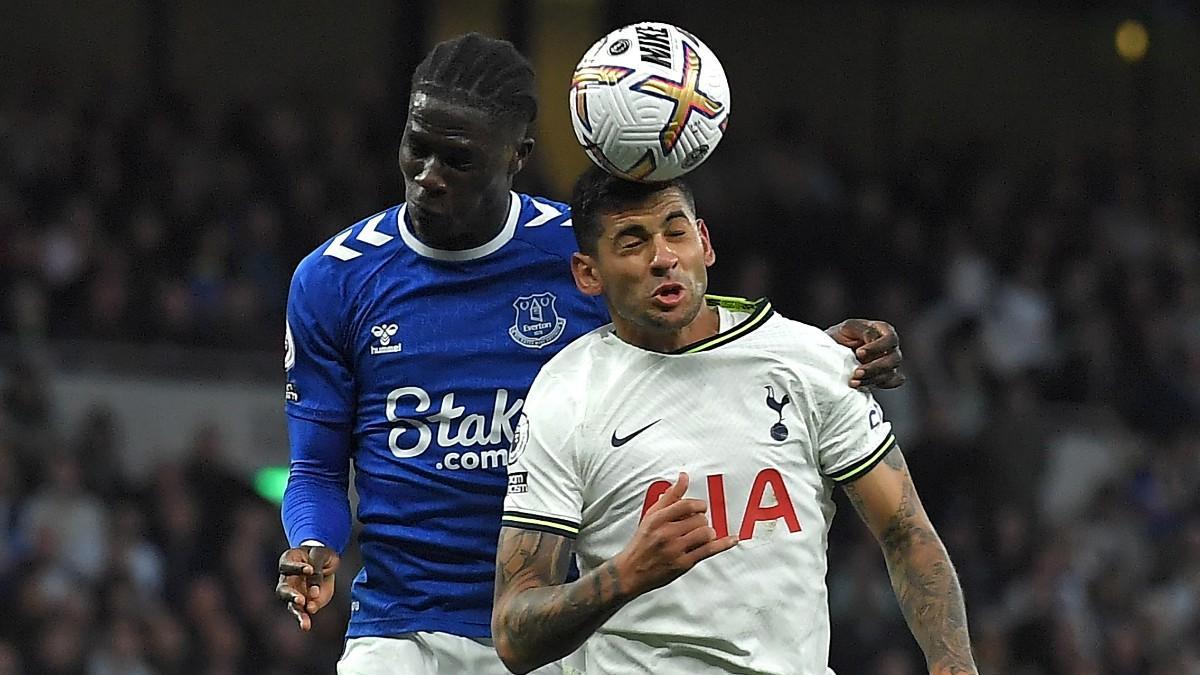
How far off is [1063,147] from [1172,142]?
1.11 meters

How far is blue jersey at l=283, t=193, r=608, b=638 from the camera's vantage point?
4984 millimetres

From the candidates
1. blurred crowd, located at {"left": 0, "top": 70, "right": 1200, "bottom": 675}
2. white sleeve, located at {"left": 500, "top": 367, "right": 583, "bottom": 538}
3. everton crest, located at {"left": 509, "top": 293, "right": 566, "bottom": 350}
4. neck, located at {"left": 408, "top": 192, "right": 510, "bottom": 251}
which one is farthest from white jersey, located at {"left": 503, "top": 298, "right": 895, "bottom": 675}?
blurred crowd, located at {"left": 0, "top": 70, "right": 1200, "bottom": 675}

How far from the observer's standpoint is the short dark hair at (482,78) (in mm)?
4883

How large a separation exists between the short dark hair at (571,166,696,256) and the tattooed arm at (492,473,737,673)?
63 centimetres

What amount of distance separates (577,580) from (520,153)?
4.28 ft

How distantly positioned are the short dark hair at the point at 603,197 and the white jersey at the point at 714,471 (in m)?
0.26

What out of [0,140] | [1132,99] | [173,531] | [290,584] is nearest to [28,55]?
[0,140]

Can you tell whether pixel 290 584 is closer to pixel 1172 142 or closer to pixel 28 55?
pixel 28 55

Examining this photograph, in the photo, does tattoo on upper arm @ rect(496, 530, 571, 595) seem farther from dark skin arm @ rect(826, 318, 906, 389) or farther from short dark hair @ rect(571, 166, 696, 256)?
dark skin arm @ rect(826, 318, 906, 389)

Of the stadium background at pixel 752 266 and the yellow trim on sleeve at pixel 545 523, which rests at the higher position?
the yellow trim on sleeve at pixel 545 523

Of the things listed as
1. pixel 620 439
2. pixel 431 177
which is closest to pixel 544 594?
pixel 620 439

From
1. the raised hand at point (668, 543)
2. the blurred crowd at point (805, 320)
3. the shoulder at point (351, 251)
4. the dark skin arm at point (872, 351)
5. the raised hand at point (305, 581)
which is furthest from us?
the blurred crowd at point (805, 320)

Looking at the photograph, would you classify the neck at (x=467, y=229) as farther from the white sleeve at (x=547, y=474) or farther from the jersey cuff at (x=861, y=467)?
the jersey cuff at (x=861, y=467)

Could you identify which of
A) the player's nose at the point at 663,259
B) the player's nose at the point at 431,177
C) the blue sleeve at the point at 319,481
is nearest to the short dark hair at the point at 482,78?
the player's nose at the point at 431,177
